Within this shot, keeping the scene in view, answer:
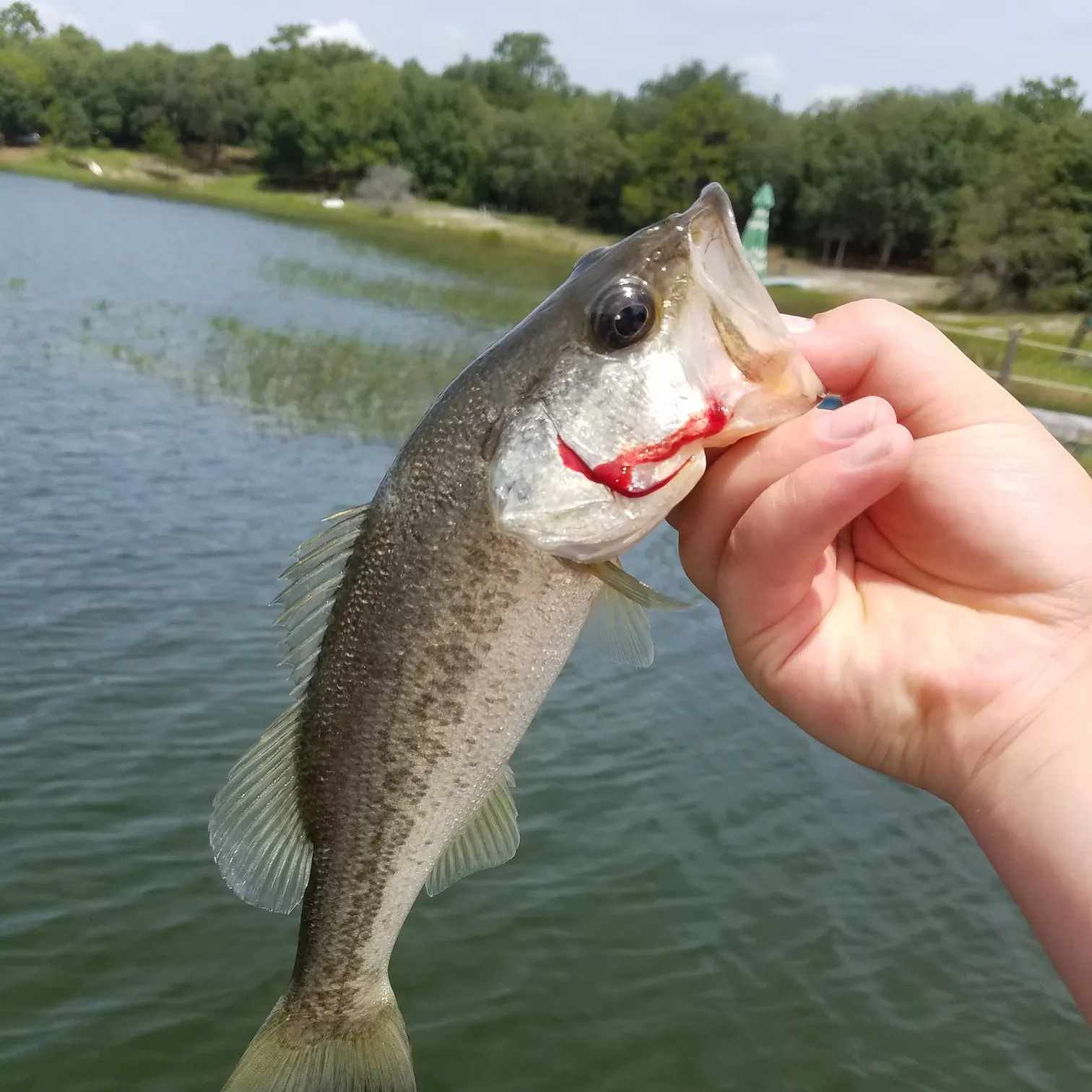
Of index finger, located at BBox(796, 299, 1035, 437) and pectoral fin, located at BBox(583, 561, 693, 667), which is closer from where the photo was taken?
pectoral fin, located at BBox(583, 561, 693, 667)

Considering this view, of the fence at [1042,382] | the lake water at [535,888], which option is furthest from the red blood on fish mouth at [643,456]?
the fence at [1042,382]

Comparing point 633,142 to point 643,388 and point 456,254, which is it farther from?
point 643,388

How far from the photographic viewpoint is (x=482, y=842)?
2727 millimetres

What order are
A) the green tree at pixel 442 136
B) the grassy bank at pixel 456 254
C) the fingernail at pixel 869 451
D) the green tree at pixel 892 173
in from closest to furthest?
1. the fingernail at pixel 869 451
2. the grassy bank at pixel 456 254
3. the green tree at pixel 892 173
4. the green tree at pixel 442 136

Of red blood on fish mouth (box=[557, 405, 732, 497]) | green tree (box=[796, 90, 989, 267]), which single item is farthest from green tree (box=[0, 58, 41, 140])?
red blood on fish mouth (box=[557, 405, 732, 497])

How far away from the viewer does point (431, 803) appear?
8.40 feet

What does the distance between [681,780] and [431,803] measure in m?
5.81

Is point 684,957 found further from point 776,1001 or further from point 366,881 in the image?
point 366,881

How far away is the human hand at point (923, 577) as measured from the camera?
244cm

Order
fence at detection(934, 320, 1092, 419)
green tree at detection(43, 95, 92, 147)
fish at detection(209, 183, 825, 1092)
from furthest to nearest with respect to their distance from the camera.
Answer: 1. green tree at detection(43, 95, 92, 147)
2. fence at detection(934, 320, 1092, 419)
3. fish at detection(209, 183, 825, 1092)

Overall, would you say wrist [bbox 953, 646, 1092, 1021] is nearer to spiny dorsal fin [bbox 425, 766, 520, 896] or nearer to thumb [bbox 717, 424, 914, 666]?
thumb [bbox 717, 424, 914, 666]

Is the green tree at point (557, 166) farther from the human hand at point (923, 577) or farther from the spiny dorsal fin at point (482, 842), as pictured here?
the spiny dorsal fin at point (482, 842)

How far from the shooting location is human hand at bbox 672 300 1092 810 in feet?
7.99

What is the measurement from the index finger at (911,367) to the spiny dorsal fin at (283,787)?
1332 millimetres
